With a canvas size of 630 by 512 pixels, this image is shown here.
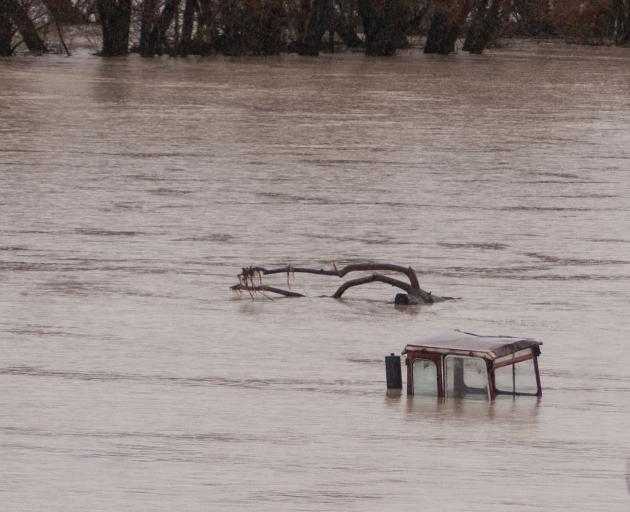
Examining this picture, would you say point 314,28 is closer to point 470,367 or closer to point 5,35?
point 5,35

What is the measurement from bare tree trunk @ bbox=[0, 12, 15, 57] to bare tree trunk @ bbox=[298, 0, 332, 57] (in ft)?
20.8

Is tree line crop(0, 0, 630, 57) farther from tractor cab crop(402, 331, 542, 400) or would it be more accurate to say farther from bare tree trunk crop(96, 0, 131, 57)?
tractor cab crop(402, 331, 542, 400)

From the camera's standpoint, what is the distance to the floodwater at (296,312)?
19.2ft

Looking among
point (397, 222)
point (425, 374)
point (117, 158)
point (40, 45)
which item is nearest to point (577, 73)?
point (40, 45)

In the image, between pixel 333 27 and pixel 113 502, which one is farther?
pixel 333 27

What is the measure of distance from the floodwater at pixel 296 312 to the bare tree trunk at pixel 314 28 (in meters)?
20.5

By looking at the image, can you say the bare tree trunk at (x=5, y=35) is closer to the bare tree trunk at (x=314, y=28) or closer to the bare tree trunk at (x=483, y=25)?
the bare tree trunk at (x=314, y=28)

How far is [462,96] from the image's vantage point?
1039 inches

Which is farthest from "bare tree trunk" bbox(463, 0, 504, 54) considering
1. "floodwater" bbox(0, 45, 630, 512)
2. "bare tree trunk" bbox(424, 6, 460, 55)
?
"floodwater" bbox(0, 45, 630, 512)

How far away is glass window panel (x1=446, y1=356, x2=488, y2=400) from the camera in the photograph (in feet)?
22.5

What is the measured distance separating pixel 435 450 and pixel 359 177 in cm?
904

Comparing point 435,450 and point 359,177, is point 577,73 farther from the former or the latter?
point 435,450

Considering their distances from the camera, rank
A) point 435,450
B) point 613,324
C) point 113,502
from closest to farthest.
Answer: point 113,502, point 435,450, point 613,324

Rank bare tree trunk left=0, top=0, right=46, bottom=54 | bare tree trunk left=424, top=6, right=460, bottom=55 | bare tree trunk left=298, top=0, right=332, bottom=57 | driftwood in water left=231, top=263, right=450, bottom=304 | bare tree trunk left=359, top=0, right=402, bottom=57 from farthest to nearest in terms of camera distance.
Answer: bare tree trunk left=424, top=6, right=460, bottom=55, bare tree trunk left=359, top=0, right=402, bottom=57, bare tree trunk left=298, top=0, right=332, bottom=57, bare tree trunk left=0, top=0, right=46, bottom=54, driftwood in water left=231, top=263, right=450, bottom=304
